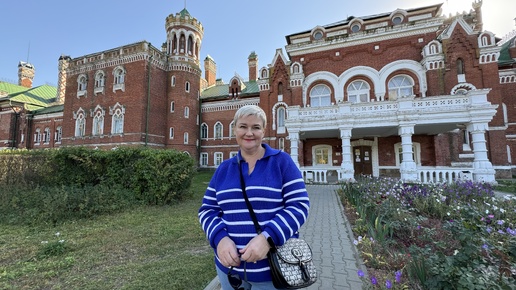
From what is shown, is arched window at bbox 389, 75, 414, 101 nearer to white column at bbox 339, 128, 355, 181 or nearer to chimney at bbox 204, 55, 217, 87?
white column at bbox 339, 128, 355, 181

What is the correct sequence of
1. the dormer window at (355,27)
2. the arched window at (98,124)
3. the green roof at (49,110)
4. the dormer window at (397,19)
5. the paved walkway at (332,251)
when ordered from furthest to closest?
the green roof at (49,110) → the arched window at (98,124) → the dormer window at (355,27) → the dormer window at (397,19) → the paved walkway at (332,251)

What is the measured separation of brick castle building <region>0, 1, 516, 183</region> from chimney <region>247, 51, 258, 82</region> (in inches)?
6.5

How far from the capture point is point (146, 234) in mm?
5289

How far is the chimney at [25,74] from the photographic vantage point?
159 ft

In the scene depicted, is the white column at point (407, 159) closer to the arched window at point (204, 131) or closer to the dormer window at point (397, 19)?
the dormer window at point (397, 19)

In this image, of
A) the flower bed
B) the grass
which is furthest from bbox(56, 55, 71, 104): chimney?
the flower bed

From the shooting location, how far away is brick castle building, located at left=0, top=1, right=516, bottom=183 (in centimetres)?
1329

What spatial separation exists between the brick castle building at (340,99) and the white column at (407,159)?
0.06 meters

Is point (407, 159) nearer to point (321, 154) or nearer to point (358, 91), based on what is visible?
point (321, 154)

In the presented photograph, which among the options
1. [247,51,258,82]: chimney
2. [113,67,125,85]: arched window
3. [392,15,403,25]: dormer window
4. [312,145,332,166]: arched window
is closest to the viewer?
[312,145,332,166]: arched window

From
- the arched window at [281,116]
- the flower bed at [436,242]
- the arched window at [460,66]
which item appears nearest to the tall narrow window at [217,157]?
the arched window at [281,116]

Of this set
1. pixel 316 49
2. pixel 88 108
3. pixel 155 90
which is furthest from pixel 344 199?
pixel 88 108

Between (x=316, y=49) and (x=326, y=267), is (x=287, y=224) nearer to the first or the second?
(x=326, y=267)

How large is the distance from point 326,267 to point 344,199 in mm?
5564
